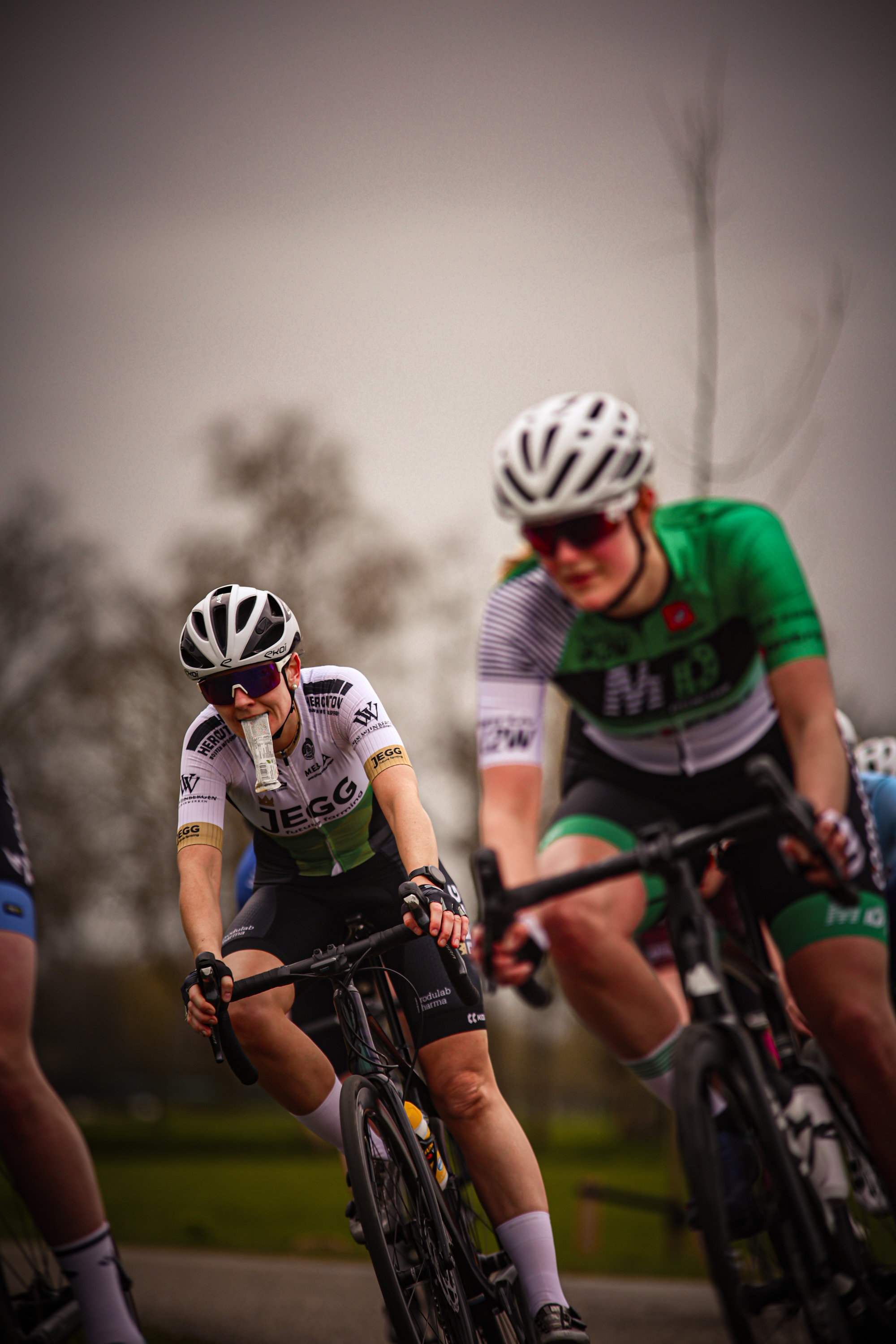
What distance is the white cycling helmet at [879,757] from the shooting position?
6.32 m

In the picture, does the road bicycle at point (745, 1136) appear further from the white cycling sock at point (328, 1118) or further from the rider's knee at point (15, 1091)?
the rider's knee at point (15, 1091)

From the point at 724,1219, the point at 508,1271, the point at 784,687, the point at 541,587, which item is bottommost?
the point at 508,1271

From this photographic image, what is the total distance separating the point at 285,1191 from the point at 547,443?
1623 centimetres

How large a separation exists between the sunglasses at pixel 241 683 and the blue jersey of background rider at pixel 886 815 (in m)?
2.83

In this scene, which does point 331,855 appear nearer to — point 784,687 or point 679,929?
point 679,929

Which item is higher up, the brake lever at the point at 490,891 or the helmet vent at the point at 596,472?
the helmet vent at the point at 596,472

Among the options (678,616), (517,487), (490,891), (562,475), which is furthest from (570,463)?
(490,891)

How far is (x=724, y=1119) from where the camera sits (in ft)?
9.58

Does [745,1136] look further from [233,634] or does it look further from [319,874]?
[233,634]

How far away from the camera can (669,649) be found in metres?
3.24

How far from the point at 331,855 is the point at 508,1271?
5.11 ft

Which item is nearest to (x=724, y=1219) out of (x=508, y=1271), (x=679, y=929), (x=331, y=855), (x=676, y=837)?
(x=679, y=929)

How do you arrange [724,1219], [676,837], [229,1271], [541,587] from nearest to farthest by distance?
[724,1219]
[676,837]
[541,587]
[229,1271]

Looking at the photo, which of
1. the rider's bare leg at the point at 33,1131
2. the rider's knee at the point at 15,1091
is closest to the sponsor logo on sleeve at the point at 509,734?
the rider's bare leg at the point at 33,1131
